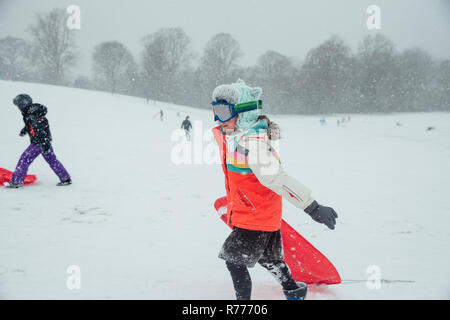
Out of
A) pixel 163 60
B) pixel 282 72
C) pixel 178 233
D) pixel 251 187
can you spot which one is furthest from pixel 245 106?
pixel 282 72

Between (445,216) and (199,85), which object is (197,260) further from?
(199,85)

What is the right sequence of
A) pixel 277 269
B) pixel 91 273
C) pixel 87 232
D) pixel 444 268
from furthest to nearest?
pixel 87 232
pixel 444 268
pixel 91 273
pixel 277 269

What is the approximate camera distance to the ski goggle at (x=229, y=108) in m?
1.69

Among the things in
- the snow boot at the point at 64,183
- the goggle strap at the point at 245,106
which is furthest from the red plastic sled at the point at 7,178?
the goggle strap at the point at 245,106

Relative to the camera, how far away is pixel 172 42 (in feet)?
147

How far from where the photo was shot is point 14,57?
44250 millimetres

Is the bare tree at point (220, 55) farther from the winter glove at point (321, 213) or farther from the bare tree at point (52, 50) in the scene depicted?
the winter glove at point (321, 213)

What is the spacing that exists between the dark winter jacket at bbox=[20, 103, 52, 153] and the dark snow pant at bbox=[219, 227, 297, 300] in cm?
421

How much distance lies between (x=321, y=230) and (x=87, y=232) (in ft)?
9.47

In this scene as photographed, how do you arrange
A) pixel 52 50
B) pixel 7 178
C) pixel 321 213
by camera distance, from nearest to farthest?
pixel 321 213 < pixel 7 178 < pixel 52 50

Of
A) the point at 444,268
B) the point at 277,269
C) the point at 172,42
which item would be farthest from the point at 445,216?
the point at 172,42

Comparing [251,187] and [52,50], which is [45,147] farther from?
[52,50]

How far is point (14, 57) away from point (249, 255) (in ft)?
185

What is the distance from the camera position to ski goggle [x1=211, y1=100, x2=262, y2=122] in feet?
5.55
